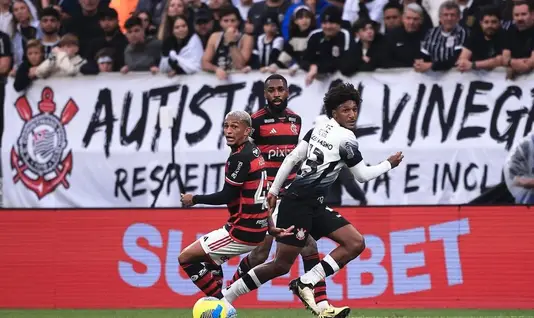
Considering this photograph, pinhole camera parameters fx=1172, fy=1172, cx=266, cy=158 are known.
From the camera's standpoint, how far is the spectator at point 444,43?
16656 mm

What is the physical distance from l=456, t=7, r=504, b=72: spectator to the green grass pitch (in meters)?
3.79

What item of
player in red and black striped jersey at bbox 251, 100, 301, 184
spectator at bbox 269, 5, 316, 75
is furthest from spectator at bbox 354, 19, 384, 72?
player in red and black striped jersey at bbox 251, 100, 301, 184

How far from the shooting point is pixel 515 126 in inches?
639

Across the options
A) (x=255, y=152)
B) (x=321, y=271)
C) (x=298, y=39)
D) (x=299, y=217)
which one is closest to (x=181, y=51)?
(x=298, y=39)

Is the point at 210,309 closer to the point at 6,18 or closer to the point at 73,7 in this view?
the point at 73,7

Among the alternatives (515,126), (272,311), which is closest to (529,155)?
(515,126)

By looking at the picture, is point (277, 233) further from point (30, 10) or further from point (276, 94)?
point (30, 10)

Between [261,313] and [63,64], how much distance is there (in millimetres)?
6362

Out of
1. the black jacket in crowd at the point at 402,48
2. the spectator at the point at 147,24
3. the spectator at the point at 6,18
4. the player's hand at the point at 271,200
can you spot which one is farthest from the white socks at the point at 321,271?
the spectator at the point at 6,18

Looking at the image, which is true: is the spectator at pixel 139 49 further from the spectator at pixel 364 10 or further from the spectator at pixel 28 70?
the spectator at pixel 364 10

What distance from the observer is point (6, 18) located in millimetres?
20000

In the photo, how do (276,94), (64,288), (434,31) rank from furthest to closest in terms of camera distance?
(434,31) → (64,288) → (276,94)

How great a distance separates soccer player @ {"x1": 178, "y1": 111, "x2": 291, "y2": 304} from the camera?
1148 cm

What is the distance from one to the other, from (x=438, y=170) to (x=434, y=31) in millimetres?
2087
